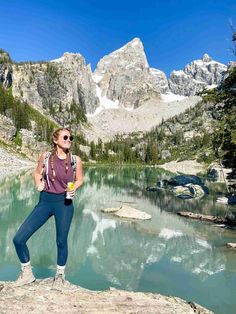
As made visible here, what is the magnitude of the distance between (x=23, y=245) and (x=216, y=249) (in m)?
15.1

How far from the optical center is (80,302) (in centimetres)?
839

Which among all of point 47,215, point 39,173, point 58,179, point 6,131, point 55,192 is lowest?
point 47,215

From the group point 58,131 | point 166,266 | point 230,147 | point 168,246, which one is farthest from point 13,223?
point 58,131

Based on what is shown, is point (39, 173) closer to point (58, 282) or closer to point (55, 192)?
point (55, 192)

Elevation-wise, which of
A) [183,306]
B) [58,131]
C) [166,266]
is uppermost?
[58,131]

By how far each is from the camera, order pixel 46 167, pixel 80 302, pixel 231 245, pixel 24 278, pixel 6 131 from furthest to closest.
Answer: pixel 6 131, pixel 231 245, pixel 24 278, pixel 46 167, pixel 80 302

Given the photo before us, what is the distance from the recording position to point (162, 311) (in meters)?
8.26

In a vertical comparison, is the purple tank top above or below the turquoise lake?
above

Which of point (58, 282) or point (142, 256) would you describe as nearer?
point (58, 282)

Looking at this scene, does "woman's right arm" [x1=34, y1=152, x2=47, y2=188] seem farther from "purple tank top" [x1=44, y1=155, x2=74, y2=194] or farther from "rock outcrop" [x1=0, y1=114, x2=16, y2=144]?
"rock outcrop" [x1=0, y1=114, x2=16, y2=144]

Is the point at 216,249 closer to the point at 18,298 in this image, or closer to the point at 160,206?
the point at 18,298

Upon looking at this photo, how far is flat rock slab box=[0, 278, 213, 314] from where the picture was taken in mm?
7906

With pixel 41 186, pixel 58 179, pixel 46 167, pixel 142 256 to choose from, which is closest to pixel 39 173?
pixel 46 167

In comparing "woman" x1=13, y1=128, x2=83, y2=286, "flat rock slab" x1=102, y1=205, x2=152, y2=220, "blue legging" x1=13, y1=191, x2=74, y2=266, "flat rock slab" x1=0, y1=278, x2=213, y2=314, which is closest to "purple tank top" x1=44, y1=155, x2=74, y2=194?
"woman" x1=13, y1=128, x2=83, y2=286
